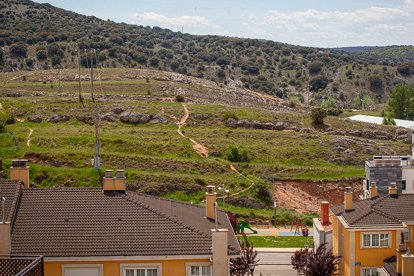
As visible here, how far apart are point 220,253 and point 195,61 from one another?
14599 centimetres

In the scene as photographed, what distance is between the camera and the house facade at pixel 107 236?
86.0 ft

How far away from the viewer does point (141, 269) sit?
26.6m

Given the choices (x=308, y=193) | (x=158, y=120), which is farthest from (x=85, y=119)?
(x=308, y=193)

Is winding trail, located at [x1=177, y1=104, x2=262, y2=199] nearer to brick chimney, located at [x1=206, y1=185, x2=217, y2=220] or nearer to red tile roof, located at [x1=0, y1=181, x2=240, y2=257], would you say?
brick chimney, located at [x1=206, y1=185, x2=217, y2=220]

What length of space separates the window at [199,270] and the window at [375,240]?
40.2ft

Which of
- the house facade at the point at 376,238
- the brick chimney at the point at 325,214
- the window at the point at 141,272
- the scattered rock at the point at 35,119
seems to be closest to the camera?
the window at the point at 141,272

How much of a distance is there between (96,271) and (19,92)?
80.6 metres

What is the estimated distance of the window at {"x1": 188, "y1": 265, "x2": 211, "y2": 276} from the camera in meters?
26.6

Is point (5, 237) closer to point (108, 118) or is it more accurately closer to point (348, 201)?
point (348, 201)

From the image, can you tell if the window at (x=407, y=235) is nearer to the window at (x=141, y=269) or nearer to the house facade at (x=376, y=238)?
the house facade at (x=376, y=238)

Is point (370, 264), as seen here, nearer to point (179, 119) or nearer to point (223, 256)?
point (223, 256)

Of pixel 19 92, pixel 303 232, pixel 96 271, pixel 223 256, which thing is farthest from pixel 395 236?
pixel 19 92

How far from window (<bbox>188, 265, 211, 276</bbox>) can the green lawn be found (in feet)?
90.6

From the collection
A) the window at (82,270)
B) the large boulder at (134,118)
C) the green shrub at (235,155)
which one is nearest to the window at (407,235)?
the window at (82,270)
